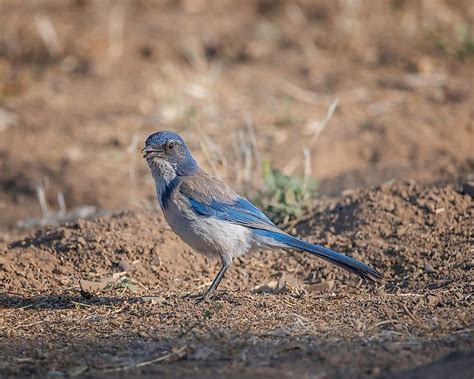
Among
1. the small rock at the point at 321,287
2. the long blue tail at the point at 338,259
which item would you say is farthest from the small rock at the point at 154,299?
the small rock at the point at 321,287

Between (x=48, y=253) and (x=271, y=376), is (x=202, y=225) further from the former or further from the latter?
(x=271, y=376)

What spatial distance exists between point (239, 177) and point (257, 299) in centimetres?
212

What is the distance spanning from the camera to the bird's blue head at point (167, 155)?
640cm

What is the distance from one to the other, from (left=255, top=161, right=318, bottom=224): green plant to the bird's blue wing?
100cm

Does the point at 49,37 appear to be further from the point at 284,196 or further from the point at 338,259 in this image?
the point at 338,259

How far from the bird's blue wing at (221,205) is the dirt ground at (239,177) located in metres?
0.49

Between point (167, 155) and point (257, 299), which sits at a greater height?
point (167, 155)

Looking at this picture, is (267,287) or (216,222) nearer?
(216,222)

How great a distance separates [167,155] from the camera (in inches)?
253

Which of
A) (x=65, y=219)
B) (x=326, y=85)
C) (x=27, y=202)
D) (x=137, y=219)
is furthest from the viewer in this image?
(x=326, y=85)

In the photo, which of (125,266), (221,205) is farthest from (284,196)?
(125,266)

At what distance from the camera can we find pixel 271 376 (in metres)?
4.38

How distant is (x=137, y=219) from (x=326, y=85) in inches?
173

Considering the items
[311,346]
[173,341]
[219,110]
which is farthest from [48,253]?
[219,110]
